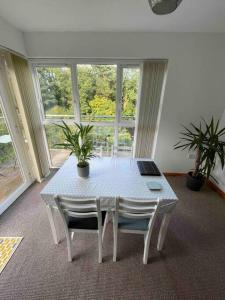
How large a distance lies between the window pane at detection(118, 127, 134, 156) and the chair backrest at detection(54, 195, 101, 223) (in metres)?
1.87

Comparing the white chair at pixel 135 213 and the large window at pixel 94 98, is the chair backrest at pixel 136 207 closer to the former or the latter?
the white chair at pixel 135 213

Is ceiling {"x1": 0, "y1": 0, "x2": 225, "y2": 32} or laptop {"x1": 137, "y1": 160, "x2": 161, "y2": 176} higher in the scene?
ceiling {"x1": 0, "y1": 0, "x2": 225, "y2": 32}

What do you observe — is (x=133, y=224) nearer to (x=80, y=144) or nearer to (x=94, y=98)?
(x=80, y=144)

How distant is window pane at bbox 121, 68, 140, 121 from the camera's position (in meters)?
2.35

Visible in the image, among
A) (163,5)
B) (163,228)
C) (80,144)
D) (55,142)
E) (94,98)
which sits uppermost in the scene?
(163,5)

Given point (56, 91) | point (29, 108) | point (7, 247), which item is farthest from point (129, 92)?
point (7, 247)

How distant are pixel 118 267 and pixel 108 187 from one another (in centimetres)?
78

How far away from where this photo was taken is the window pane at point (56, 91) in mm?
2383

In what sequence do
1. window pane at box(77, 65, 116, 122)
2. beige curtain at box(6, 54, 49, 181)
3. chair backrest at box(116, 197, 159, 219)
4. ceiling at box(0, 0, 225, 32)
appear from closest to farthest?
chair backrest at box(116, 197, 159, 219)
ceiling at box(0, 0, 225, 32)
beige curtain at box(6, 54, 49, 181)
window pane at box(77, 65, 116, 122)

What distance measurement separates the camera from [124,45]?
2092mm

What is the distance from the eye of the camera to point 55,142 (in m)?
2.88

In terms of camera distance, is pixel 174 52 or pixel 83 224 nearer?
pixel 83 224

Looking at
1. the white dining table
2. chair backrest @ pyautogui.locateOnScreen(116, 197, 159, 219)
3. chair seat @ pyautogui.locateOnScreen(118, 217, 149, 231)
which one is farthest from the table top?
chair seat @ pyautogui.locateOnScreen(118, 217, 149, 231)

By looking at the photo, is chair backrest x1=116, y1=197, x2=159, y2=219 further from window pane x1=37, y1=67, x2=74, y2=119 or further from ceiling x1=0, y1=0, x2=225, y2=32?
window pane x1=37, y1=67, x2=74, y2=119
